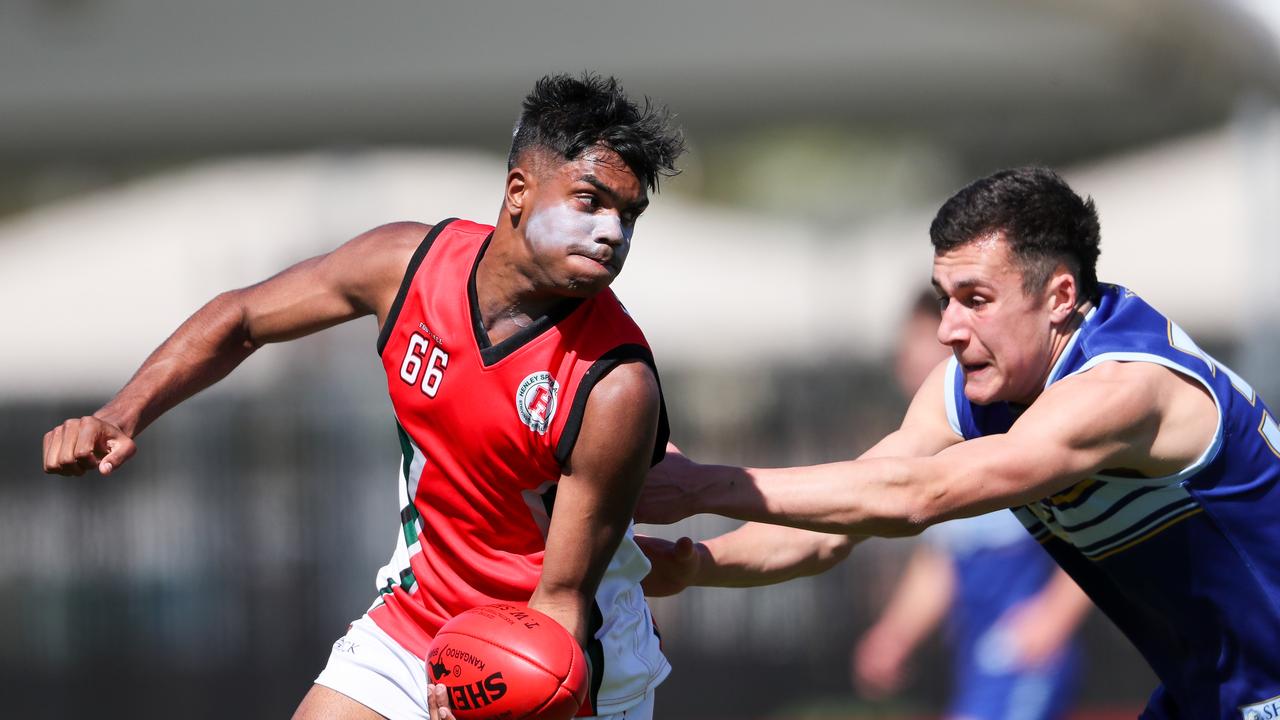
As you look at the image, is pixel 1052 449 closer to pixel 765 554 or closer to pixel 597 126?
pixel 765 554

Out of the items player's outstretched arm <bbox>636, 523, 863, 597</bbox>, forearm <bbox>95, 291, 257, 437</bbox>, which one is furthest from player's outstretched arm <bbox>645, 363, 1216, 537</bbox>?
forearm <bbox>95, 291, 257, 437</bbox>

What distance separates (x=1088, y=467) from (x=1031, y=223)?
27.3 inches

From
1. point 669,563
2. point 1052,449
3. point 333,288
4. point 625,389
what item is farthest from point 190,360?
point 1052,449

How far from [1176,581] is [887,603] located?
6319 millimetres

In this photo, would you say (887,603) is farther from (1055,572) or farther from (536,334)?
(536,334)

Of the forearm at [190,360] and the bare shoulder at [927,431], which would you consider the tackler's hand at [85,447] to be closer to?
the forearm at [190,360]

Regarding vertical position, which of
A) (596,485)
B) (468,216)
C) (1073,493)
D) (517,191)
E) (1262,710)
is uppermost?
(468,216)

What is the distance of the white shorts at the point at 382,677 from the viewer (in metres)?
3.92

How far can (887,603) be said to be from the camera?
1022cm

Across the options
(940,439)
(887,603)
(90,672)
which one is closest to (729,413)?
(887,603)

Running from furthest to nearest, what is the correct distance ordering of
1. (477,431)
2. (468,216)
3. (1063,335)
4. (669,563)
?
(468,216)
(669,563)
(1063,335)
(477,431)

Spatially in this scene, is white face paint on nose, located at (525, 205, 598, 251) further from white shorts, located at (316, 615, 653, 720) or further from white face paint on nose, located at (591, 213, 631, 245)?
white shorts, located at (316, 615, 653, 720)

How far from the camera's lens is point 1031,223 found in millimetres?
4004

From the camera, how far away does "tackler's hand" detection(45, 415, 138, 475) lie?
362cm
